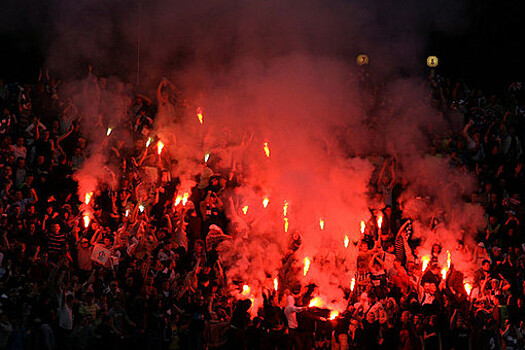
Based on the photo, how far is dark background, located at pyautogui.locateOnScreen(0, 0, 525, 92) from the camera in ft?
33.9

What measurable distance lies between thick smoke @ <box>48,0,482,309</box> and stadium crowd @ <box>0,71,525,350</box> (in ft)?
0.83

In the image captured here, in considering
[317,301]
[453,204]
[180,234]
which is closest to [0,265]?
[180,234]

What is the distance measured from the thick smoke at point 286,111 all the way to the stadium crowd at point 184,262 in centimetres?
25

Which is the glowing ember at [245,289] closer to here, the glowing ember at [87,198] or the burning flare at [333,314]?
the burning flare at [333,314]

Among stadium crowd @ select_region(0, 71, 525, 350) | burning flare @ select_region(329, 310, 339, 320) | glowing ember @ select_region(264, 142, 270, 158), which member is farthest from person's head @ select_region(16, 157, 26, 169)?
burning flare @ select_region(329, 310, 339, 320)

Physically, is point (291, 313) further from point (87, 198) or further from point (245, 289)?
point (87, 198)

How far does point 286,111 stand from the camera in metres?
10.0

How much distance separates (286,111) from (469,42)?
10.2 feet

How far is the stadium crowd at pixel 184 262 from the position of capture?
23.9ft

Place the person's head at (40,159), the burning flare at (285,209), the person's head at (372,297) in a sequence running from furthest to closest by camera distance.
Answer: the burning flare at (285,209)
the person's head at (40,159)
the person's head at (372,297)

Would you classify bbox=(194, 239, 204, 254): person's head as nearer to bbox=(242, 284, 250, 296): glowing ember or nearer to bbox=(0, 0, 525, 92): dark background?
bbox=(242, 284, 250, 296): glowing ember

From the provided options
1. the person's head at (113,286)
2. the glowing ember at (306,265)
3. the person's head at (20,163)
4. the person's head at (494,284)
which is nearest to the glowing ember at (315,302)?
the glowing ember at (306,265)

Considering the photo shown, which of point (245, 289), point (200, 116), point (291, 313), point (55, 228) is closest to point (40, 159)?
point (55, 228)

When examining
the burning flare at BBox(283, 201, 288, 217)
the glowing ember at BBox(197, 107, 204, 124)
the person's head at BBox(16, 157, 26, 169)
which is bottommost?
the burning flare at BBox(283, 201, 288, 217)
